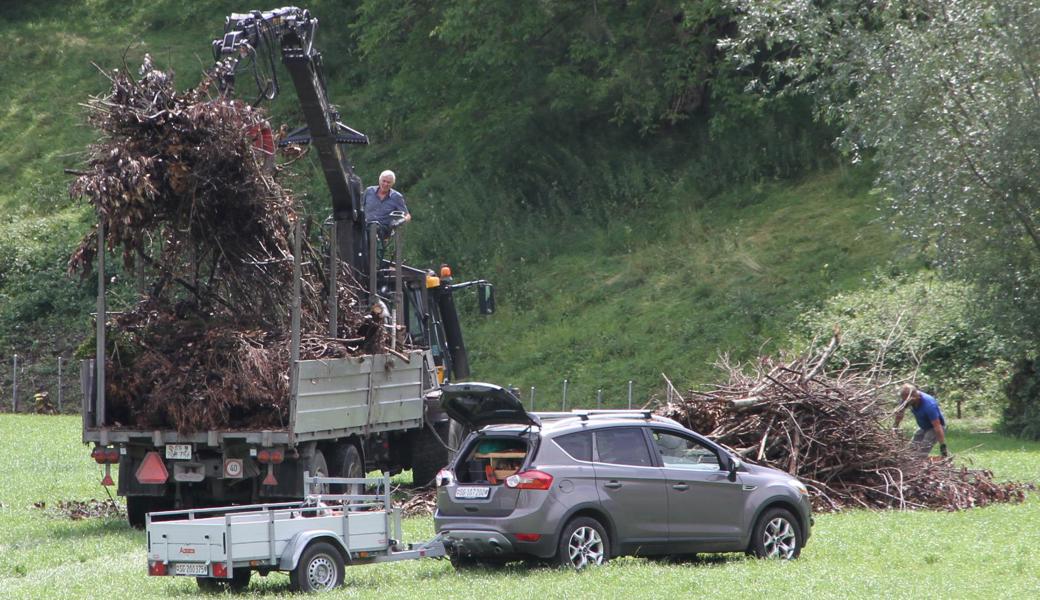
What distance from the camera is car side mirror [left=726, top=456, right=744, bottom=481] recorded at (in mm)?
13883

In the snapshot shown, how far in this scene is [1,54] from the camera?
2032 inches

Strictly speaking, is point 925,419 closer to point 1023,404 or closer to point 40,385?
point 1023,404

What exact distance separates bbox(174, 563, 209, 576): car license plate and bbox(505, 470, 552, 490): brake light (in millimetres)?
2762

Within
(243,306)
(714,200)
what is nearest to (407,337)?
(243,306)

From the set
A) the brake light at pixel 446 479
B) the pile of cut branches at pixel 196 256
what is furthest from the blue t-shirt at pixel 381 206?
the brake light at pixel 446 479

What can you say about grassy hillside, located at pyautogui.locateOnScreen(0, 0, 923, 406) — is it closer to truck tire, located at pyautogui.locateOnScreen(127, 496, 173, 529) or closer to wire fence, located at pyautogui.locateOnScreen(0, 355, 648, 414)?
wire fence, located at pyautogui.locateOnScreen(0, 355, 648, 414)

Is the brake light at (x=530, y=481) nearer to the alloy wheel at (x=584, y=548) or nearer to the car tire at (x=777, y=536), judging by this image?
the alloy wheel at (x=584, y=548)

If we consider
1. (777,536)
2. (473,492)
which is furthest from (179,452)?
(777,536)

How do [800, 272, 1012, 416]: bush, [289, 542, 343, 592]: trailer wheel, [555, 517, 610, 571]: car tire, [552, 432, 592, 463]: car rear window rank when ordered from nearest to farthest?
[289, 542, 343, 592]: trailer wheel
[555, 517, 610, 571]: car tire
[552, 432, 592, 463]: car rear window
[800, 272, 1012, 416]: bush

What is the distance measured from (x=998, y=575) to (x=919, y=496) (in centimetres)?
576

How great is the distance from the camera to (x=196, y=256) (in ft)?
54.7

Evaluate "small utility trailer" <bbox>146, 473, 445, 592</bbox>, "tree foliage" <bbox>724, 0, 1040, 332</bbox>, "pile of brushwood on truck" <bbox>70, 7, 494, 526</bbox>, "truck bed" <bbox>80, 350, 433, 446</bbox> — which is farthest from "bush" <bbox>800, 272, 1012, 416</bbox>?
"small utility trailer" <bbox>146, 473, 445, 592</bbox>

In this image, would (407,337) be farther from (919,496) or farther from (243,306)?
(919,496)

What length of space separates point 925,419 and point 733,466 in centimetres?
709
